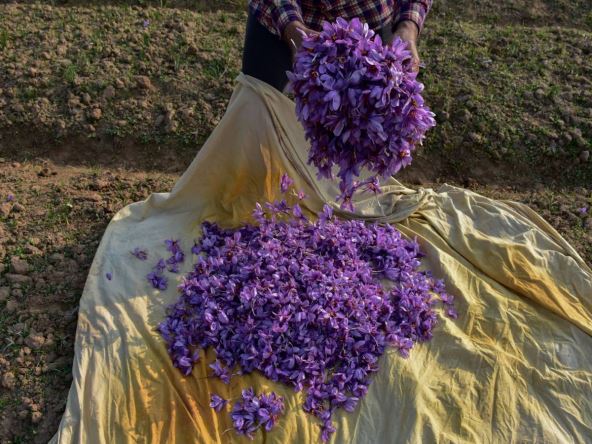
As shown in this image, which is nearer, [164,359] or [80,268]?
[164,359]

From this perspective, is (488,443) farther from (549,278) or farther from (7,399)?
(7,399)

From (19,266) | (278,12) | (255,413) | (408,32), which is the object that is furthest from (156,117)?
(255,413)

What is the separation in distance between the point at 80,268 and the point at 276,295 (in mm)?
1357

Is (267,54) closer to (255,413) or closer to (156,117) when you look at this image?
(156,117)

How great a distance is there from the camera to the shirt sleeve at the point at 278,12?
3420 mm

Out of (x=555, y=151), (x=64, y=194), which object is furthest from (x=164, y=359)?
(x=555, y=151)

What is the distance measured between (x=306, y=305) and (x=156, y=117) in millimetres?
2416

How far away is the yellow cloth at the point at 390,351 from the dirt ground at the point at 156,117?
0.43 m

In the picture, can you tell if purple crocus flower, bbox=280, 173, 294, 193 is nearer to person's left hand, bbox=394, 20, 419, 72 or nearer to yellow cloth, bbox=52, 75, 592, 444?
yellow cloth, bbox=52, 75, 592, 444

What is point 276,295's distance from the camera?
3363 mm

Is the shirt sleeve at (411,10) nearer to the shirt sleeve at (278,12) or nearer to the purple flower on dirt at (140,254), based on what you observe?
the shirt sleeve at (278,12)

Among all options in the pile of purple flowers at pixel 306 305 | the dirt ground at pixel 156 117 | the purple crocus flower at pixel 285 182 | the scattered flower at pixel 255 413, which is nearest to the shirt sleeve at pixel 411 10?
the purple crocus flower at pixel 285 182

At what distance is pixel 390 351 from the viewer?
3.31m

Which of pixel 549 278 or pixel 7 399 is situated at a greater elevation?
pixel 549 278
